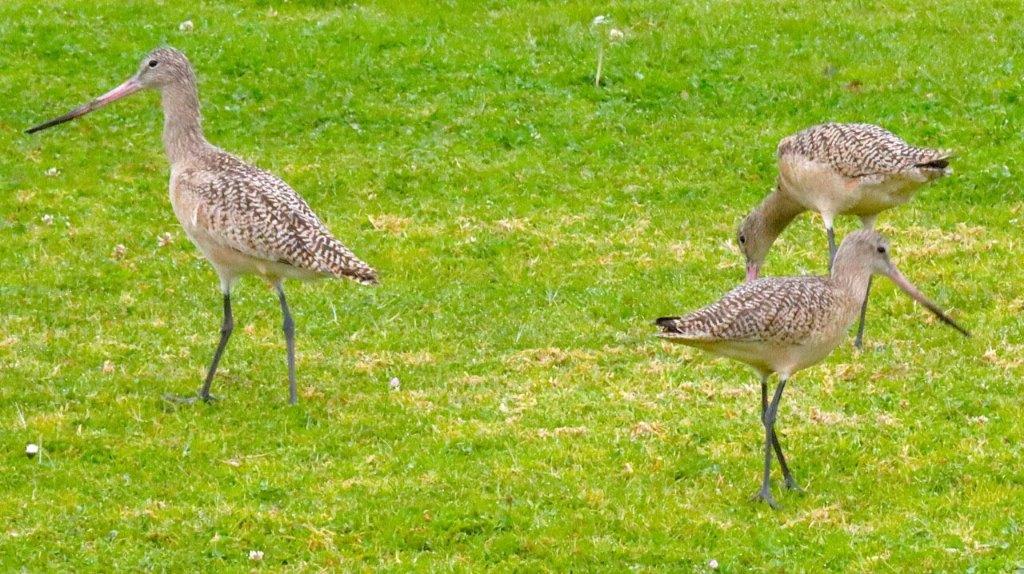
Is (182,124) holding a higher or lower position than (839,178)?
higher

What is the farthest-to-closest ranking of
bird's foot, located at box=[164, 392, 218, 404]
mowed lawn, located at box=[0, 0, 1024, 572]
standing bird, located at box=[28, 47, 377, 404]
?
bird's foot, located at box=[164, 392, 218, 404]
standing bird, located at box=[28, 47, 377, 404]
mowed lawn, located at box=[0, 0, 1024, 572]

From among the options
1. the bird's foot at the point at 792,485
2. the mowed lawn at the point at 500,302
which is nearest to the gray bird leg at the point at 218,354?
the mowed lawn at the point at 500,302

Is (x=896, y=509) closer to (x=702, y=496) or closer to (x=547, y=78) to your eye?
(x=702, y=496)

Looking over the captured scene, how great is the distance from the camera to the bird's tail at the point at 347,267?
10.2 metres

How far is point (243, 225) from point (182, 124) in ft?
4.45

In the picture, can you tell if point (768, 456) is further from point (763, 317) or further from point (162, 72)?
point (162, 72)

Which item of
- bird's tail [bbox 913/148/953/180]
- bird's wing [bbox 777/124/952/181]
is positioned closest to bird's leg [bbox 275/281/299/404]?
bird's wing [bbox 777/124/952/181]

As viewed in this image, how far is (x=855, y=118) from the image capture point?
16.0 m

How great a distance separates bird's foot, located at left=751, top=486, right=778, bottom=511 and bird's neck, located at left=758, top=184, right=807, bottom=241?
Result: 184 inches

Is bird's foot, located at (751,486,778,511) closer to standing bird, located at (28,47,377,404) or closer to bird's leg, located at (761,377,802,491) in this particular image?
bird's leg, located at (761,377,802,491)

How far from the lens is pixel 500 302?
41.5 ft

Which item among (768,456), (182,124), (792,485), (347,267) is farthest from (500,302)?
(768,456)

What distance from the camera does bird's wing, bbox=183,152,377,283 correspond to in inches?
403

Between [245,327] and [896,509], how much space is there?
545 cm
